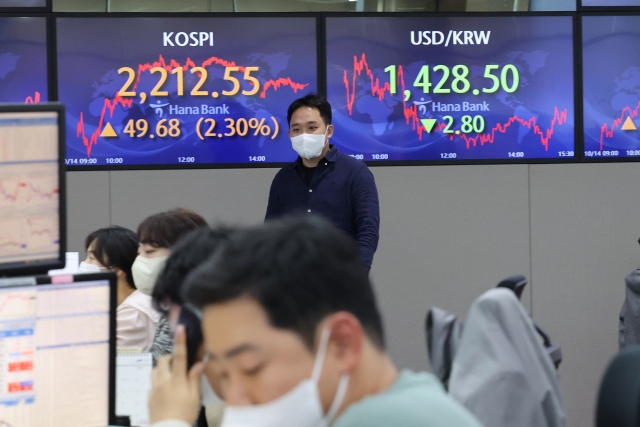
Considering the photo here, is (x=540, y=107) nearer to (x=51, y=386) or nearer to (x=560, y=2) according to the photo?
(x=560, y=2)

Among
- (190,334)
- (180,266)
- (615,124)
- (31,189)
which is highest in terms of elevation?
(615,124)

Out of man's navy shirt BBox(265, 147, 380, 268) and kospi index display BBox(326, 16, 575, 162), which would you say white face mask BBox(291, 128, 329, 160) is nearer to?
man's navy shirt BBox(265, 147, 380, 268)

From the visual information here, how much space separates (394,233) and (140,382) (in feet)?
8.69

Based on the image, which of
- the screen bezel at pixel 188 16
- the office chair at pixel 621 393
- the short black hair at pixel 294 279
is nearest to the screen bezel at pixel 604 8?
the screen bezel at pixel 188 16

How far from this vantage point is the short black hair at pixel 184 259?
165 centimetres

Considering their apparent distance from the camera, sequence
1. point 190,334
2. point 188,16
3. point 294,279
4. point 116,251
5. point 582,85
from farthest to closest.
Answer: point 582,85 < point 188,16 < point 116,251 < point 190,334 < point 294,279

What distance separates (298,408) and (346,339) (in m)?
0.11

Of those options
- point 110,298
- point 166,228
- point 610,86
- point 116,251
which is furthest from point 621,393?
point 610,86

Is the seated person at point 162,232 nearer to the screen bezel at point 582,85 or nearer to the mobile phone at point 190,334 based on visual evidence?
the mobile phone at point 190,334

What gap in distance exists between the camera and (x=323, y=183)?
3.82 metres

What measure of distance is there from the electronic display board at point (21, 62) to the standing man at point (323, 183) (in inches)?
54.0

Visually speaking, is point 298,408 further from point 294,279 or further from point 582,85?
point 582,85

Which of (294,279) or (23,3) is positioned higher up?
(23,3)

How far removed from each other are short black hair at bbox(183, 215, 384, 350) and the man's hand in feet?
1.20
